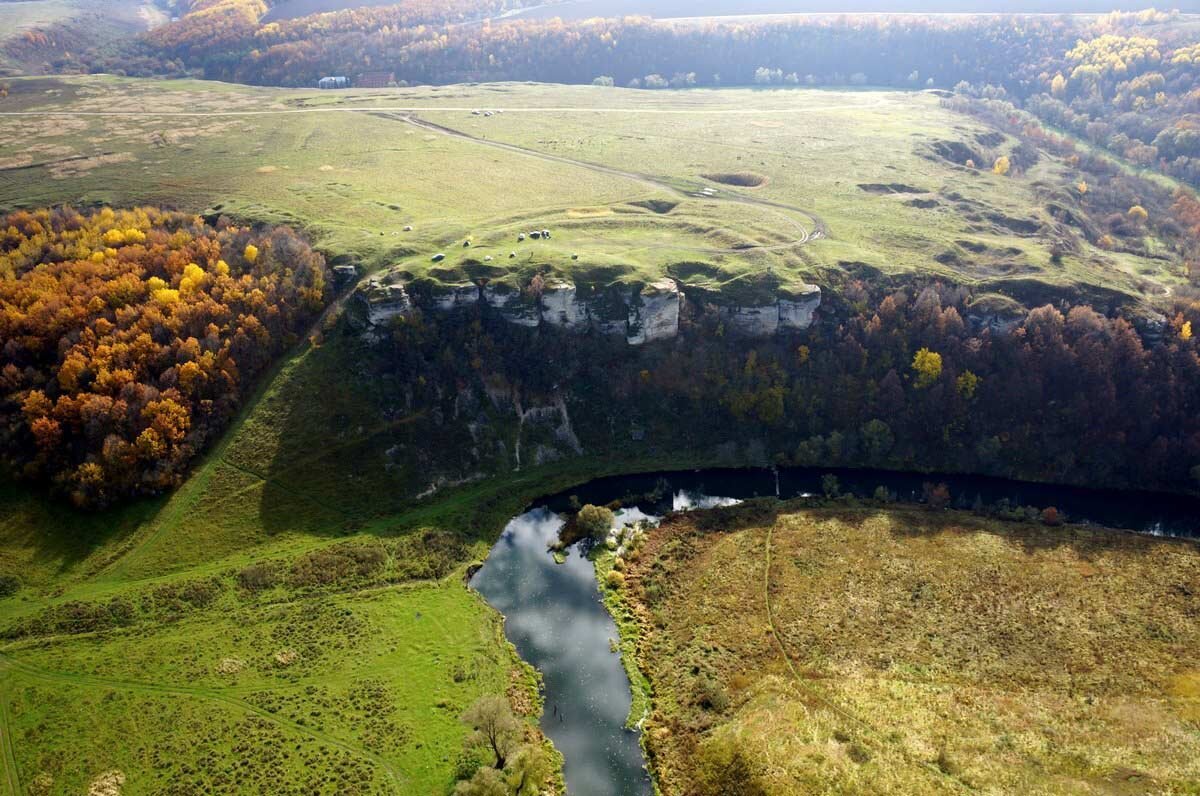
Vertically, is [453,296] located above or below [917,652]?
above

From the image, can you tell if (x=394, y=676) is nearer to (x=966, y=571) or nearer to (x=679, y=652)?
(x=679, y=652)

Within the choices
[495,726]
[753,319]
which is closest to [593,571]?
[495,726]

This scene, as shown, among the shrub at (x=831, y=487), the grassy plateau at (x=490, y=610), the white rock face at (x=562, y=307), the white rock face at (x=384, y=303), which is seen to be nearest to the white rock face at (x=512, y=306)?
the white rock face at (x=562, y=307)

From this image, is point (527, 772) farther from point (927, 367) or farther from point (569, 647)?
point (927, 367)

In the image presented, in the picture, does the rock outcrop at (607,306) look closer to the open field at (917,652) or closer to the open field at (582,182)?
the open field at (582,182)

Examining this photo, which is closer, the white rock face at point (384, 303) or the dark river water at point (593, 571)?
the dark river water at point (593, 571)

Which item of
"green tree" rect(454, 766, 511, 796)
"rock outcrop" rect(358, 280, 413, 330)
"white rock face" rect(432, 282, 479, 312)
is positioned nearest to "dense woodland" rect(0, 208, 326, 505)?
"rock outcrop" rect(358, 280, 413, 330)

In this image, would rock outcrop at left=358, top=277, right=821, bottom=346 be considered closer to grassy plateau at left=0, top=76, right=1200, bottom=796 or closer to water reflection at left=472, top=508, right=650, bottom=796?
grassy plateau at left=0, top=76, right=1200, bottom=796

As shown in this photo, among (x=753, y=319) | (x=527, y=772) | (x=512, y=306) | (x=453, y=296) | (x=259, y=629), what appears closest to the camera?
(x=527, y=772)
